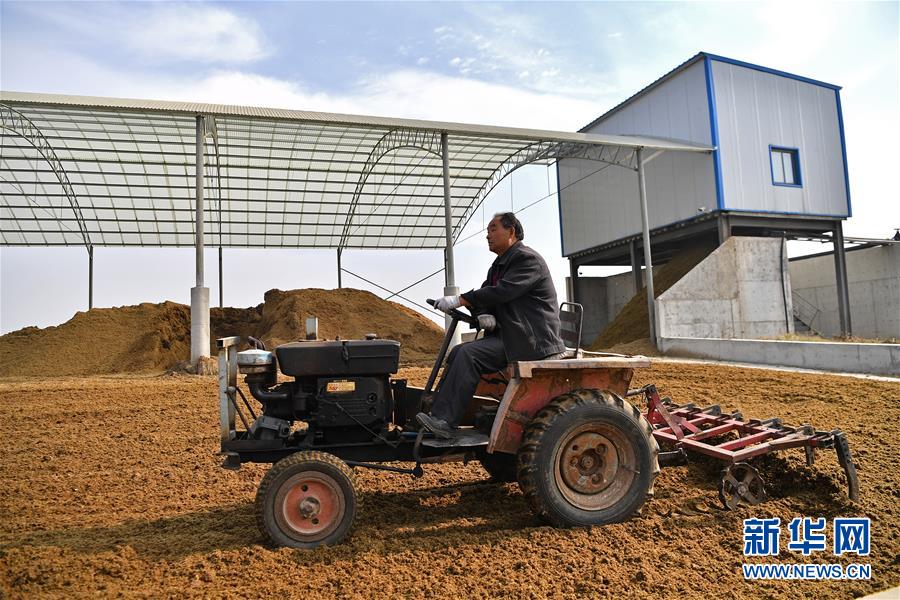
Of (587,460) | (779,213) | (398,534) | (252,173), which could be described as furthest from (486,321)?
(779,213)

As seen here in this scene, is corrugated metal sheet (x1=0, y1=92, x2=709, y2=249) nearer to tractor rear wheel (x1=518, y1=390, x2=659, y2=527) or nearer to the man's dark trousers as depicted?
the man's dark trousers

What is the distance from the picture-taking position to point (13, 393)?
9602 mm

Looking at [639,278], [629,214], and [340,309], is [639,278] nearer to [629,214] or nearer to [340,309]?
[629,214]

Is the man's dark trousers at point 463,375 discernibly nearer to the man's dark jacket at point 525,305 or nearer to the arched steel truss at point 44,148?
the man's dark jacket at point 525,305

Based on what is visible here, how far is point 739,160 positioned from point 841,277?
566 cm

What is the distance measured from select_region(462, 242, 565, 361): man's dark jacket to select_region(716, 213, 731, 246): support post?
15.6 m

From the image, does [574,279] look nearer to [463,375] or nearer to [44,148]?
[44,148]

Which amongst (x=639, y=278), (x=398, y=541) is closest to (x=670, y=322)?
(x=639, y=278)

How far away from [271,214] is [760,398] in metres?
17.0

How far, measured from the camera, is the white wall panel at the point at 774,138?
17312 millimetres

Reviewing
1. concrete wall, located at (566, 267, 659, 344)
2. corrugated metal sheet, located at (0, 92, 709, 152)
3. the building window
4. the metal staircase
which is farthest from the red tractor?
concrete wall, located at (566, 267, 659, 344)

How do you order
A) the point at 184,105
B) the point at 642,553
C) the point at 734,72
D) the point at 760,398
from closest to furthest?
1. the point at 642,553
2. the point at 760,398
3. the point at 184,105
4. the point at 734,72

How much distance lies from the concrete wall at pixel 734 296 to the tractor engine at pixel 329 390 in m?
14.2

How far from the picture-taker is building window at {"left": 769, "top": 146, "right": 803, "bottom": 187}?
18.0 metres
